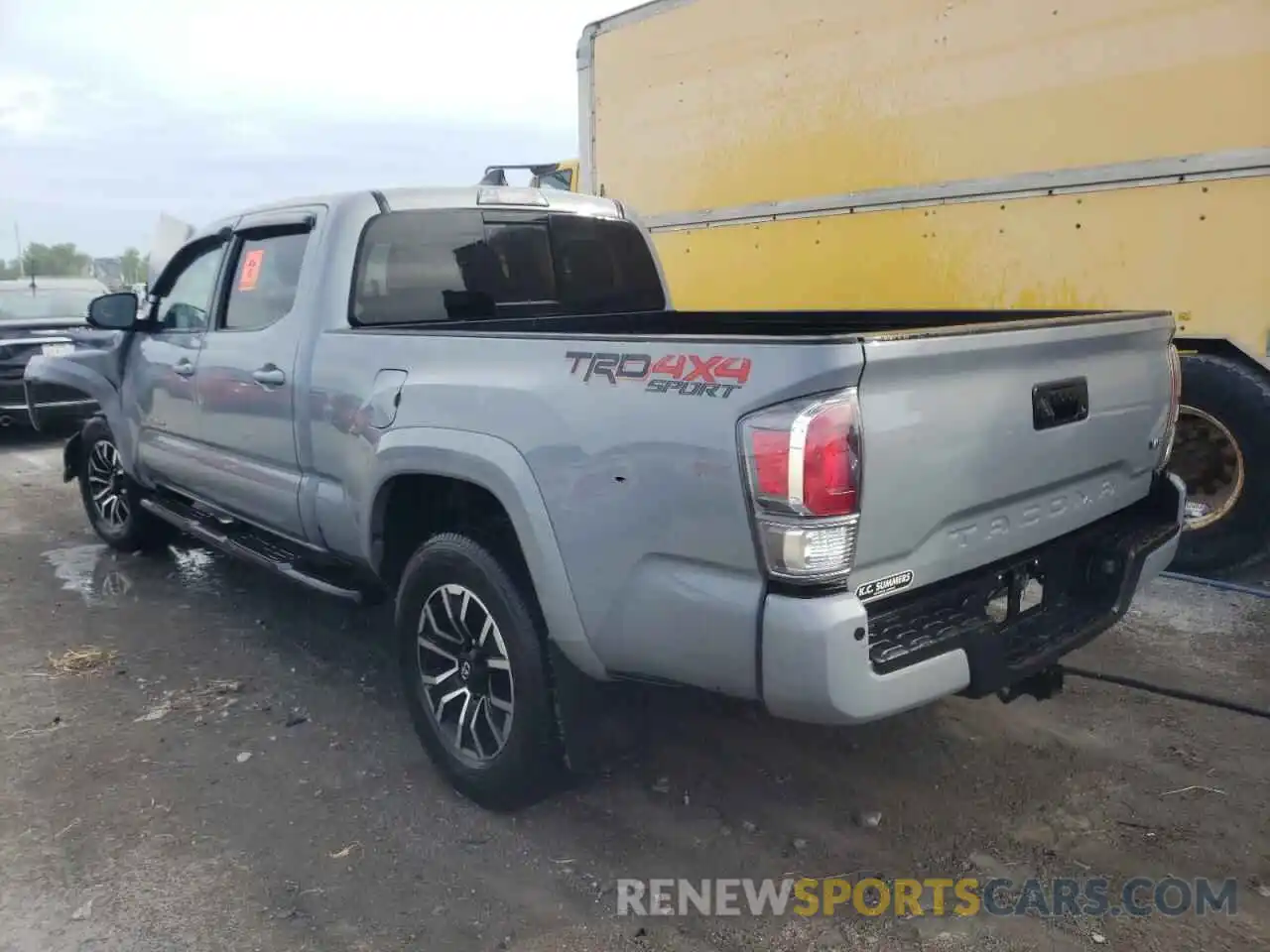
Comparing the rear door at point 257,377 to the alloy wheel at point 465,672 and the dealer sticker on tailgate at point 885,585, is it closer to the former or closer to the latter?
the alloy wheel at point 465,672

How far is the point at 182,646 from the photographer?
483 cm

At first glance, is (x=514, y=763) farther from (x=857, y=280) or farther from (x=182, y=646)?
(x=857, y=280)

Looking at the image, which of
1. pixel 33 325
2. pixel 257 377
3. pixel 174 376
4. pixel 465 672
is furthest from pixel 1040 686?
pixel 33 325

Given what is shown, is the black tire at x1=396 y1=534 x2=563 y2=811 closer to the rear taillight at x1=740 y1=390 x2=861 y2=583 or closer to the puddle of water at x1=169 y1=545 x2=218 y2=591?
the rear taillight at x1=740 y1=390 x2=861 y2=583

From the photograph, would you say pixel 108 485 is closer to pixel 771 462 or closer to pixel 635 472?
pixel 635 472

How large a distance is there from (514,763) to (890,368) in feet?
5.39

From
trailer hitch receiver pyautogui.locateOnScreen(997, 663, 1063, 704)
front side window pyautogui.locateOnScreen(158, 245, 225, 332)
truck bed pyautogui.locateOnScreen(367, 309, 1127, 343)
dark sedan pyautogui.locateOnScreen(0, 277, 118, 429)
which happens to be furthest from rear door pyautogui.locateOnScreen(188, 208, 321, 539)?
dark sedan pyautogui.locateOnScreen(0, 277, 118, 429)

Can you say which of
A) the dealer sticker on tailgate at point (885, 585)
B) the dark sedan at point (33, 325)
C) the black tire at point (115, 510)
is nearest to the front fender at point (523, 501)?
the dealer sticker on tailgate at point (885, 585)

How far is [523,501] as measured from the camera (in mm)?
2875

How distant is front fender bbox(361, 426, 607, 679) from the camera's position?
111 inches

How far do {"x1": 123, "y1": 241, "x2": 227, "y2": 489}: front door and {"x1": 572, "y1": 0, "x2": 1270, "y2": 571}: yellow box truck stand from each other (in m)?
3.69

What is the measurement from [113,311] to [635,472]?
4006 mm

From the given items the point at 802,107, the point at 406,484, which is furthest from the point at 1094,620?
the point at 802,107

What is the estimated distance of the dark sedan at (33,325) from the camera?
411 inches
